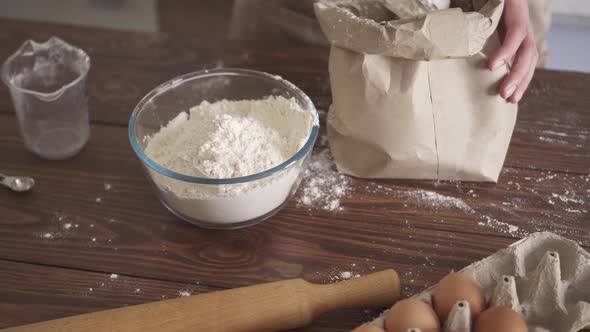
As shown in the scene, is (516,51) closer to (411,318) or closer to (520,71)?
(520,71)

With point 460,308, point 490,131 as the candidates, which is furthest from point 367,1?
point 460,308

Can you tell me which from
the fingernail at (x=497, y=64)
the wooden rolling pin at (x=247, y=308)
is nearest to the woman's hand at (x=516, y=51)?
the fingernail at (x=497, y=64)

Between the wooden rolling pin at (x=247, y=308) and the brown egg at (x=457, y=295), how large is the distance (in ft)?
0.35

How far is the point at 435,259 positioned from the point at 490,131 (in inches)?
9.9

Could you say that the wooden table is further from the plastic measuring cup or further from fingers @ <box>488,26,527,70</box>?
fingers @ <box>488,26,527,70</box>

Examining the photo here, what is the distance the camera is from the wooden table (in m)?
0.95

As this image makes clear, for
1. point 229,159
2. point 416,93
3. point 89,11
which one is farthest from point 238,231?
point 89,11

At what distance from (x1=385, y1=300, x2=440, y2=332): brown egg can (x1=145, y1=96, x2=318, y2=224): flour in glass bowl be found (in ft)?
1.00

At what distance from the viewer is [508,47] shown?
43.3 inches

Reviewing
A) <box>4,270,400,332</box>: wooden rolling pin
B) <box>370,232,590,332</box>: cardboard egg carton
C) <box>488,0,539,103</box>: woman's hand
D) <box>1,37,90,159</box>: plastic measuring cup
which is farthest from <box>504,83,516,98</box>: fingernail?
<box>1,37,90,159</box>: plastic measuring cup

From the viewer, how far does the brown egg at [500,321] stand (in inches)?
28.8

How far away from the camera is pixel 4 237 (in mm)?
1021

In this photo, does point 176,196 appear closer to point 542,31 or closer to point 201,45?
point 201,45

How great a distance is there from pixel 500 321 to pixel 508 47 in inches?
20.8
